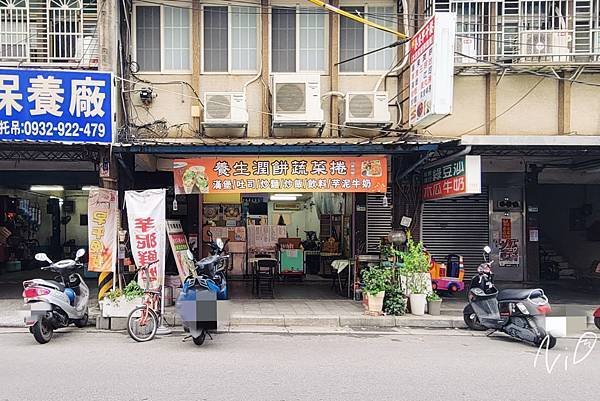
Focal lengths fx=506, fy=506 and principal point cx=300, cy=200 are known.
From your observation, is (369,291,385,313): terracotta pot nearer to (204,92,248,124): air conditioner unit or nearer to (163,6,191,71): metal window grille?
(204,92,248,124): air conditioner unit

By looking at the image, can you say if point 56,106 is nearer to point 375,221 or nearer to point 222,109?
point 222,109

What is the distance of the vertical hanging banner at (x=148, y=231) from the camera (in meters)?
9.94

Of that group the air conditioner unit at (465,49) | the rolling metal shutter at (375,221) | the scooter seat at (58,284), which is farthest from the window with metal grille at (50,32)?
the air conditioner unit at (465,49)

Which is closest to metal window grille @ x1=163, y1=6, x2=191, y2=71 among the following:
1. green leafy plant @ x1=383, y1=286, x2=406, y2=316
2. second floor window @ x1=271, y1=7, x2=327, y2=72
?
second floor window @ x1=271, y1=7, x2=327, y2=72

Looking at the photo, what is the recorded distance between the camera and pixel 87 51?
11.2 m

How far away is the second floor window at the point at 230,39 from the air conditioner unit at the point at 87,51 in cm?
238

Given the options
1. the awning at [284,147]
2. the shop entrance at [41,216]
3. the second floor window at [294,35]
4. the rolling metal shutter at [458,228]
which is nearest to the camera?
the awning at [284,147]

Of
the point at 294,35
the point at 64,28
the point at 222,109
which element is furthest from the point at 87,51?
the point at 294,35

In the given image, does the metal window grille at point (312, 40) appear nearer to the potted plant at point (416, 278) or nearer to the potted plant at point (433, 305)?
the potted plant at point (416, 278)

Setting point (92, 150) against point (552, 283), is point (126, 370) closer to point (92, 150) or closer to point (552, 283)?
point (92, 150)

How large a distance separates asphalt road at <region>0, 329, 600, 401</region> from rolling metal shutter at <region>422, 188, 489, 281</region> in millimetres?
5343

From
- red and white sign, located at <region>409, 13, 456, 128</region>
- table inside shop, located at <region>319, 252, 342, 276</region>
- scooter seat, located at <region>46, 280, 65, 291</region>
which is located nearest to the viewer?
scooter seat, located at <region>46, 280, 65, 291</region>

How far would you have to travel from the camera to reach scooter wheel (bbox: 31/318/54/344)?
8125 millimetres

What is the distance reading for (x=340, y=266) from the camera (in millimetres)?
12836
